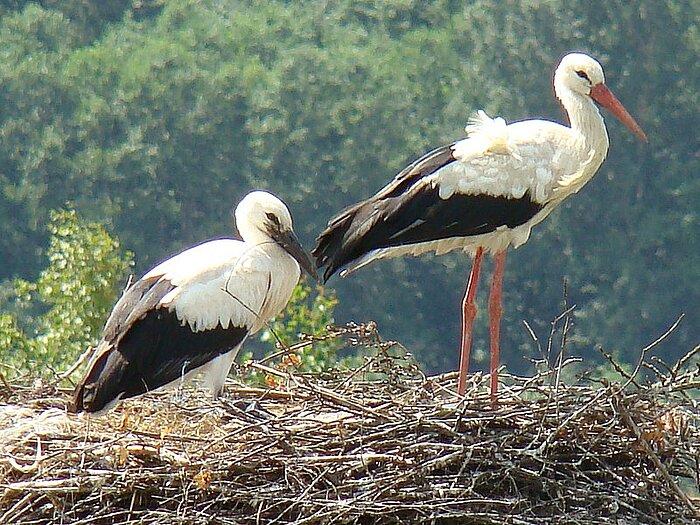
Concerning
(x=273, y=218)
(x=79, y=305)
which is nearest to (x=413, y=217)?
(x=273, y=218)

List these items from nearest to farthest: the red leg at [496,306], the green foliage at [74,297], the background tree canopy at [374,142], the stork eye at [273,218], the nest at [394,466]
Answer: the nest at [394,466] → the stork eye at [273,218] → the red leg at [496,306] → the green foliage at [74,297] → the background tree canopy at [374,142]

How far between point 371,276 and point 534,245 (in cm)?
286

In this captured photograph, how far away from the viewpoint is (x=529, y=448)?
6070mm

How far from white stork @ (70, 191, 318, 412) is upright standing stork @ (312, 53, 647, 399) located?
0.71ft

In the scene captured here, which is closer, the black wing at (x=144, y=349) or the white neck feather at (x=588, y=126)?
the black wing at (x=144, y=349)

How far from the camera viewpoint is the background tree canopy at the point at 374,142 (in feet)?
93.7

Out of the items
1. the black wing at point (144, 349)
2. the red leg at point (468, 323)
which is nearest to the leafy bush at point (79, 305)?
the red leg at point (468, 323)

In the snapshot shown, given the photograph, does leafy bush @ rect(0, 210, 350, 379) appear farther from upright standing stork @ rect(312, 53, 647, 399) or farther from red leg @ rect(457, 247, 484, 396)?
upright standing stork @ rect(312, 53, 647, 399)

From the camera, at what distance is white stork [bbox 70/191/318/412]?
261 inches

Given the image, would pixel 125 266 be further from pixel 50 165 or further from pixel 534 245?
pixel 50 165

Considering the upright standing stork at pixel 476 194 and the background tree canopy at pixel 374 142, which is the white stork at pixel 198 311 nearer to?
the upright standing stork at pixel 476 194

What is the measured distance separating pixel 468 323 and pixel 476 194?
2.61 feet

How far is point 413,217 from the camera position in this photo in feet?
23.4

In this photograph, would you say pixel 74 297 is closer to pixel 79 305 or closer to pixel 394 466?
pixel 79 305
